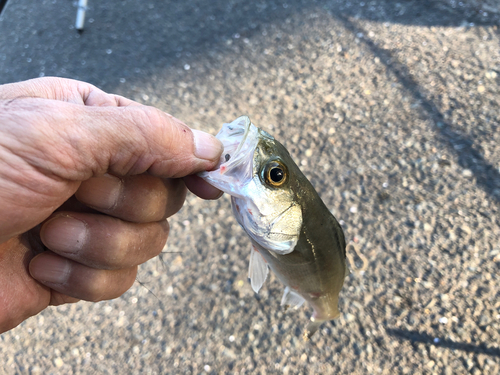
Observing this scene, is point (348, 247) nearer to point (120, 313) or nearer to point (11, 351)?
point (120, 313)

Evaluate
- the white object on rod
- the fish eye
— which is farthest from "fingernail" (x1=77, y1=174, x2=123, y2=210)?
the white object on rod

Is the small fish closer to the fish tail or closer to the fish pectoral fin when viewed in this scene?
the fish pectoral fin

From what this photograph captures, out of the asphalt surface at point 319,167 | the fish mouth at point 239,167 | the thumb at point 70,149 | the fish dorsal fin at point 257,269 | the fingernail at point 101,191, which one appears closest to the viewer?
the thumb at point 70,149

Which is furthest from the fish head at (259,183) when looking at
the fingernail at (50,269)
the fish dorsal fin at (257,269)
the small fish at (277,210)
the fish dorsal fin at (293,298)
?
the fingernail at (50,269)

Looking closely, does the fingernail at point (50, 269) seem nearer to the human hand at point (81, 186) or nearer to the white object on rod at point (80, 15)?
the human hand at point (81, 186)

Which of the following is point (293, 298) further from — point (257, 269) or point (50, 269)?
point (50, 269)

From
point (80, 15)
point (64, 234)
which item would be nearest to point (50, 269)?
point (64, 234)
